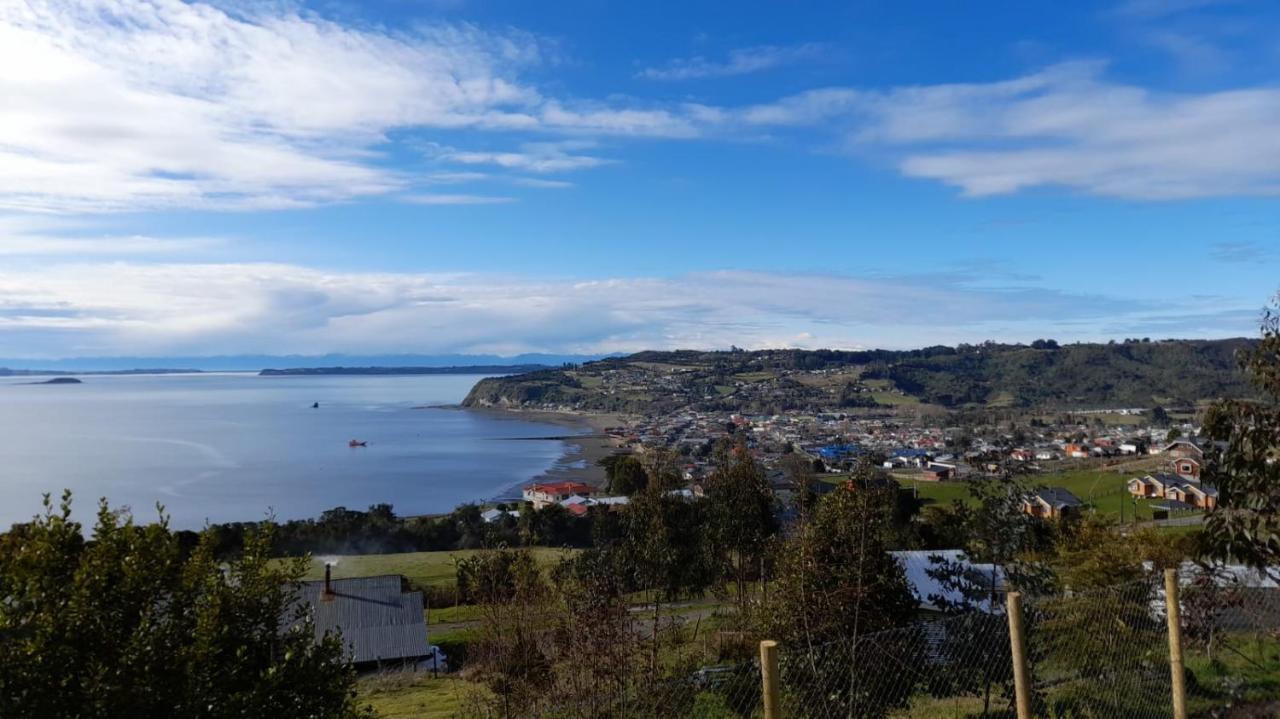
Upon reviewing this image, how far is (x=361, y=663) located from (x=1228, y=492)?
1843 cm

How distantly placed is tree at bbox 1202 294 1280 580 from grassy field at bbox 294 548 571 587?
88.6ft

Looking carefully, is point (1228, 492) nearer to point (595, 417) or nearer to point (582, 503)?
Answer: point (582, 503)

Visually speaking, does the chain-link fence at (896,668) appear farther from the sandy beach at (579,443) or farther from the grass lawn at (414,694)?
the sandy beach at (579,443)

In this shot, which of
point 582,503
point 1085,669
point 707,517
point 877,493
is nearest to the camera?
point 1085,669

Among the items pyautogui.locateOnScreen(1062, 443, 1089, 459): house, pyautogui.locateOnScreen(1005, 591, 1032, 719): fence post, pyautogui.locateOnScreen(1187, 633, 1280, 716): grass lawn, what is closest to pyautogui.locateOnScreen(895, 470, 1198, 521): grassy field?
pyautogui.locateOnScreen(1062, 443, 1089, 459): house

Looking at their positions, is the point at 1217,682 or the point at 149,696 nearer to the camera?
the point at 149,696

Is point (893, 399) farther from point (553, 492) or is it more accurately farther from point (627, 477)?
point (627, 477)

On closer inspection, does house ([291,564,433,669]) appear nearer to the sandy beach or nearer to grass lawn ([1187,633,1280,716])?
grass lawn ([1187,633,1280,716])

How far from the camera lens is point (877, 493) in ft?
24.6

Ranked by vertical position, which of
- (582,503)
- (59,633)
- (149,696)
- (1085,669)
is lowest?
(582,503)

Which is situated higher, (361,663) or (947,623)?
(947,623)

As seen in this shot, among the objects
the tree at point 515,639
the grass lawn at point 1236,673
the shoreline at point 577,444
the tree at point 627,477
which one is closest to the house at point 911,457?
the shoreline at point 577,444

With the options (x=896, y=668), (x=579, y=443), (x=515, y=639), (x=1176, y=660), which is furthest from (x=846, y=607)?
(x=579, y=443)

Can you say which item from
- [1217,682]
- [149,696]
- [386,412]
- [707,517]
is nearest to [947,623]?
[1217,682]
